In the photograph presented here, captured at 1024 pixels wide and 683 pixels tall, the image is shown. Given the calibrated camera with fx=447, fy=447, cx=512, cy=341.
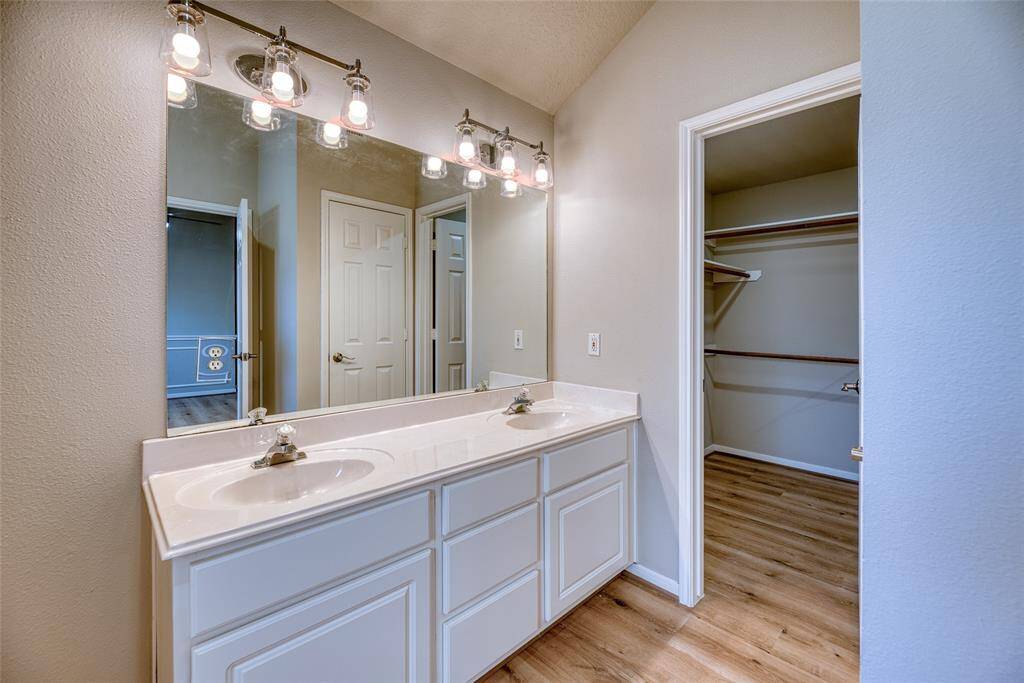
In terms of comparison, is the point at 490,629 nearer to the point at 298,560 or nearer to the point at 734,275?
the point at 298,560

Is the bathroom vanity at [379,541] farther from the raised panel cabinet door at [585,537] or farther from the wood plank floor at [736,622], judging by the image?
the wood plank floor at [736,622]

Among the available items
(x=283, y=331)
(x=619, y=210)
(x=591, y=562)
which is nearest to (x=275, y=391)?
(x=283, y=331)

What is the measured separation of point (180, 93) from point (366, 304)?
0.84 meters

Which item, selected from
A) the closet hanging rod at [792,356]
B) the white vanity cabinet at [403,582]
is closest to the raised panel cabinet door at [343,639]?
the white vanity cabinet at [403,582]

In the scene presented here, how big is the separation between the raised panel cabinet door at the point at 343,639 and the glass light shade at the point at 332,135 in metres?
1.42

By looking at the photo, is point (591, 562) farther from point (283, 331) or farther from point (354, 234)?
point (354, 234)

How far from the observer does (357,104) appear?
1584mm

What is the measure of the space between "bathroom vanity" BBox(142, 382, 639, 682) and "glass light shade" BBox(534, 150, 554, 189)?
3.92 feet

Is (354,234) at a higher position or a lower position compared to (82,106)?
lower

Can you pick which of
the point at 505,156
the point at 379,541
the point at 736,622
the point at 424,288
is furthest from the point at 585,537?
the point at 505,156

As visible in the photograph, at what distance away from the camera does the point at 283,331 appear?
1577 millimetres

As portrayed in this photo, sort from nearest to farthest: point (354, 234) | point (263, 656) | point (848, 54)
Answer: point (263, 656)
point (848, 54)
point (354, 234)

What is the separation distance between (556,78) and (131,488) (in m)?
2.33

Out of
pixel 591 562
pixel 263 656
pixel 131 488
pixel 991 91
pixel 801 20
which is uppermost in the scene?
pixel 801 20
